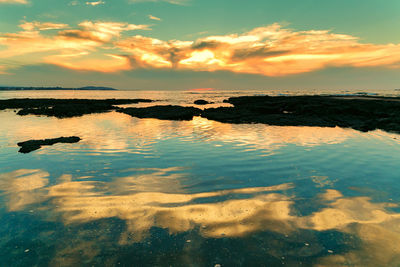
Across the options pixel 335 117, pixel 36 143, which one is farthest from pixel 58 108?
pixel 335 117

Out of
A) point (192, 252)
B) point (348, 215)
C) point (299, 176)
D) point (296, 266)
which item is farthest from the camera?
point (299, 176)

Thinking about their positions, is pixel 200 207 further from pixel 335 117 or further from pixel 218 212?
pixel 335 117

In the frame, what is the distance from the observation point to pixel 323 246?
564cm

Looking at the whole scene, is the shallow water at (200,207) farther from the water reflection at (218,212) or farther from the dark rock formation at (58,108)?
the dark rock formation at (58,108)

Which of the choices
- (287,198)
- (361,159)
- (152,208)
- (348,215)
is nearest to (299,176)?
(287,198)

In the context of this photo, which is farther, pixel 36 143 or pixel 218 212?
pixel 36 143

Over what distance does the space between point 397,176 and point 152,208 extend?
1157 centimetres

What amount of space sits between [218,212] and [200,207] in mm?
682

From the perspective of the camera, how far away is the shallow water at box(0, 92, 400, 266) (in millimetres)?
5387

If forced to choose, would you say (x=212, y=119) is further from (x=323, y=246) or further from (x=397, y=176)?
(x=323, y=246)

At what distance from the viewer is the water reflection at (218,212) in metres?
5.71

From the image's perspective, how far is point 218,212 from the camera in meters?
7.25

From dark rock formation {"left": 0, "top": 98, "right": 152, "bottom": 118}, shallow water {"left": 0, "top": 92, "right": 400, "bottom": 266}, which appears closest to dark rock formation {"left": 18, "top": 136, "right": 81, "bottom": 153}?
shallow water {"left": 0, "top": 92, "right": 400, "bottom": 266}

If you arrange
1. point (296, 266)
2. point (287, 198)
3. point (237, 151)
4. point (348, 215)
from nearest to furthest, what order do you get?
1. point (296, 266)
2. point (348, 215)
3. point (287, 198)
4. point (237, 151)
